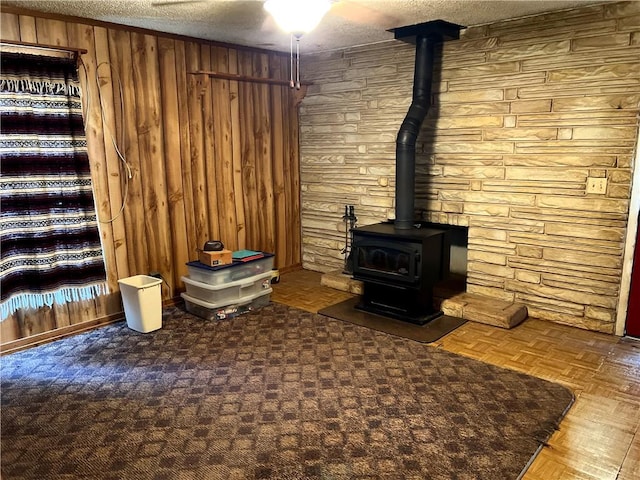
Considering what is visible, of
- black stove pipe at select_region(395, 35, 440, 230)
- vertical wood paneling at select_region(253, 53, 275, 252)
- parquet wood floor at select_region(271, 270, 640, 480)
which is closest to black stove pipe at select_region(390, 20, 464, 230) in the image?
black stove pipe at select_region(395, 35, 440, 230)

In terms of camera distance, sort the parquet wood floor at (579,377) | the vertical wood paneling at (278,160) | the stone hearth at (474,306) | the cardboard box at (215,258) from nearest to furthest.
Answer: the parquet wood floor at (579,377) < the stone hearth at (474,306) < the cardboard box at (215,258) < the vertical wood paneling at (278,160)

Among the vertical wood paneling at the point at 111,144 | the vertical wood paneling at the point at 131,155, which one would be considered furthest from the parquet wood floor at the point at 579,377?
the vertical wood paneling at the point at 111,144

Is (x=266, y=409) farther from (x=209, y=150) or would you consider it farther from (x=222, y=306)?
(x=209, y=150)

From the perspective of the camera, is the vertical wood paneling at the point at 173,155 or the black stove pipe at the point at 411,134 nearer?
the black stove pipe at the point at 411,134

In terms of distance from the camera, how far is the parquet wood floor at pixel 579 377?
206cm

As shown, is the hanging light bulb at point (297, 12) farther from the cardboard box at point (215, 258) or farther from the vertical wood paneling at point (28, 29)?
the cardboard box at point (215, 258)

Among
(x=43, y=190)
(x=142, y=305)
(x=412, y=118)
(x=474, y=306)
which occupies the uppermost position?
(x=412, y=118)

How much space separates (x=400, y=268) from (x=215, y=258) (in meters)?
1.42

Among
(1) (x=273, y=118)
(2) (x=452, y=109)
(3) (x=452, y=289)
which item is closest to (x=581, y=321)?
(3) (x=452, y=289)

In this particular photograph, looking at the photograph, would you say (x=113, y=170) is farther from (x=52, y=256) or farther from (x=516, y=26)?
(x=516, y=26)

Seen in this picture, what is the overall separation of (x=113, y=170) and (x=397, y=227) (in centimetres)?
224

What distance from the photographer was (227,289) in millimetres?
3814

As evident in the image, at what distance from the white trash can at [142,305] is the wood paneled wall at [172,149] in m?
0.28

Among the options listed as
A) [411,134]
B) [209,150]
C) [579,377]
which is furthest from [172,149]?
[579,377]
